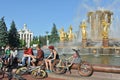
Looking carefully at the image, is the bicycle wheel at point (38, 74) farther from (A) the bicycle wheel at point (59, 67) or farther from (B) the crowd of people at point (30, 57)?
(A) the bicycle wheel at point (59, 67)

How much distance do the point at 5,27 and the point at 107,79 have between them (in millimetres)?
75735

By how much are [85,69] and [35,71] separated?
6.83 ft

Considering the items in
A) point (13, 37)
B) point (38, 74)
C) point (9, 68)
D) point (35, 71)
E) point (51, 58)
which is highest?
point (13, 37)

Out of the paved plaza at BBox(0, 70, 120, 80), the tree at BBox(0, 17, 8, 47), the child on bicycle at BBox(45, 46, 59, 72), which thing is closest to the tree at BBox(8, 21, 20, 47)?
the tree at BBox(0, 17, 8, 47)

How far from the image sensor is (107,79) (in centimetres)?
1133

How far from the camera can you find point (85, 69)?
38.7 feet

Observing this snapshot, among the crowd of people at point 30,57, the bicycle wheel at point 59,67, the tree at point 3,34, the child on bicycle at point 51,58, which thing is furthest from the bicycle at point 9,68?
the tree at point 3,34

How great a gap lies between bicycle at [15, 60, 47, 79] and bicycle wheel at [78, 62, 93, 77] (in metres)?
1.53

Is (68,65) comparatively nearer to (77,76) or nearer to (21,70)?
(77,76)

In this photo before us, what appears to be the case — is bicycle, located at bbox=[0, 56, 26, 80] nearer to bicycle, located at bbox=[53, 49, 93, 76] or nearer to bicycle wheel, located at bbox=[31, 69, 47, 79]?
bicycle wheel, located at bbox=[31, 69, 47, 79]

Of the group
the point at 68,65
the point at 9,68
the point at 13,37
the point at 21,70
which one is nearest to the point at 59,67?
the point at 68,65

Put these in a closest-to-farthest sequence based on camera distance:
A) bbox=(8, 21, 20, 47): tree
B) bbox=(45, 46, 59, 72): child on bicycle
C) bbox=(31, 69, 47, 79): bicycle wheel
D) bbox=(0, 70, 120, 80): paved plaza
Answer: bbox=(0, 70, 120, 80): paved plaza
bbox=(31, 69, 47, 79): bicycle wheel
bbox=(45, 46, 59, 72): child on bicycle
bbox=(8, 21, 20, 47): tree

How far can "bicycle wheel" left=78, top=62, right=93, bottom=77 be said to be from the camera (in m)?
11.7

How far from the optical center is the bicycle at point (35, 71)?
11.9 m
